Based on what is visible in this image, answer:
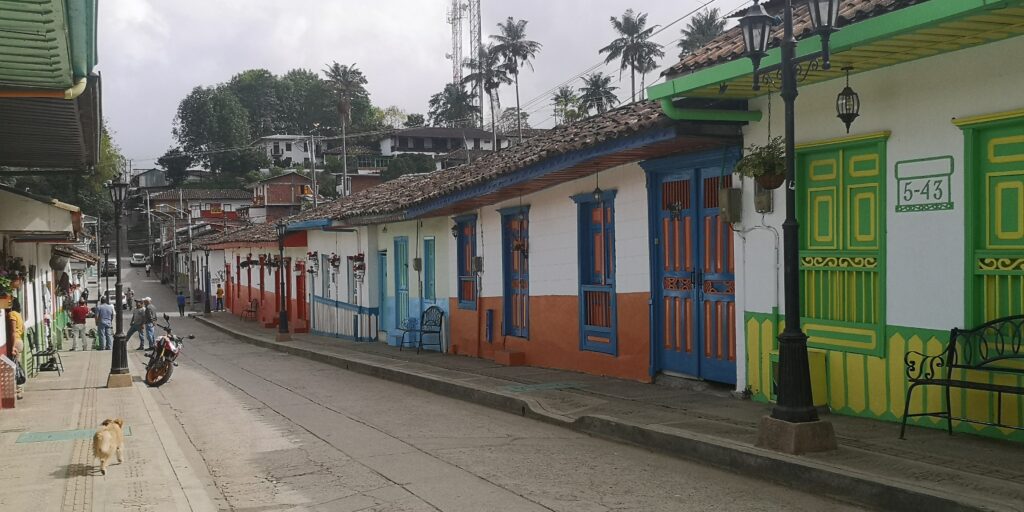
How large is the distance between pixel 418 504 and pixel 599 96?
6414 cm

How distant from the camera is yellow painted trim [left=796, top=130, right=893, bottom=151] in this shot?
8891mm

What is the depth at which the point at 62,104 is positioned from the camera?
890 cm

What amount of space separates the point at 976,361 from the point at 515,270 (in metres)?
10.4

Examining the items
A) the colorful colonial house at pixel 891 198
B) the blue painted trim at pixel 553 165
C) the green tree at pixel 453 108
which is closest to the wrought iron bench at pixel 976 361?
the colorful colonial house at pixel 891 198

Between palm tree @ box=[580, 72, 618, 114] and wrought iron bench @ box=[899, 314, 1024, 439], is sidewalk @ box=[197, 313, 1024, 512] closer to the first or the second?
wrought iron bench @ box=[899, 314, 1024, 439]

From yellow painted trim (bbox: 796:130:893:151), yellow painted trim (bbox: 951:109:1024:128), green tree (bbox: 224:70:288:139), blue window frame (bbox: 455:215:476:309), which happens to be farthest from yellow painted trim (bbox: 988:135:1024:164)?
green tree (bbox: 224:70:288:139)

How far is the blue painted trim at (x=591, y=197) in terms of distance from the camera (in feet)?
45.3

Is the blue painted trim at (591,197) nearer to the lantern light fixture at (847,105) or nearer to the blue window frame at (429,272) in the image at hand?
the lantern light fixture at (847,105)

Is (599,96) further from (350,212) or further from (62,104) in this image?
(62,104)

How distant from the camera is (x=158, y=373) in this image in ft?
57.1

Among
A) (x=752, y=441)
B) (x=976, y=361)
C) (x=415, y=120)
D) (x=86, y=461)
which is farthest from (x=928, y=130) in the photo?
(x=415, y=120)

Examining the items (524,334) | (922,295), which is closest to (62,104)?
(922,295)

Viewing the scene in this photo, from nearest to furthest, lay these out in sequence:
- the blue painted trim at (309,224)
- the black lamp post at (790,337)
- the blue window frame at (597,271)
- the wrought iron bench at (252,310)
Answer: the black lamp post at (790,337), the blue window frame at (597,271), the blue painted trim at (309,224), the wrought iron bench at (252,310)

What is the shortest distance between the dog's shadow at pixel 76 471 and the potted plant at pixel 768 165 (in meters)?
6.83
